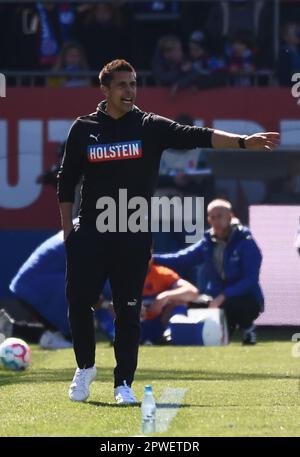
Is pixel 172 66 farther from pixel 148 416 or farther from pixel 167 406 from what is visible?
pixel 148 416

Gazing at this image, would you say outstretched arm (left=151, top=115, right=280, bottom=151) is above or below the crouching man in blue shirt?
above

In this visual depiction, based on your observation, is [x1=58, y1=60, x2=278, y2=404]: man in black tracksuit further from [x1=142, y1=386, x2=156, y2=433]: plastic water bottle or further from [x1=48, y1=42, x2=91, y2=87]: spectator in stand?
[x1=48, y1=42, x2=91, y2=87]: spectator in stand

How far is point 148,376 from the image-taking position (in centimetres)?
1101

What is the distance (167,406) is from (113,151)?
1.62m

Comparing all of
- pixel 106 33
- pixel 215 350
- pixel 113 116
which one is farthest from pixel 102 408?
pixel 106 33

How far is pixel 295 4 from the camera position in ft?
58.9

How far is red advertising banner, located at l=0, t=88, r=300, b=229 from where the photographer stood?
55.2ft

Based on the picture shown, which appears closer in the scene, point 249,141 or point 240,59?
point 249,141

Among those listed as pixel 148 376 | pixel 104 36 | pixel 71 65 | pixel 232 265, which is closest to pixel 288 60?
pixel 104 36

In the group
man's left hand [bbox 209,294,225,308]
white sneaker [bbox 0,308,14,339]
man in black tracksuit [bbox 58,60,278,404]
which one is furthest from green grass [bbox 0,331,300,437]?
man's left hand [bbox 209,294,225,308]

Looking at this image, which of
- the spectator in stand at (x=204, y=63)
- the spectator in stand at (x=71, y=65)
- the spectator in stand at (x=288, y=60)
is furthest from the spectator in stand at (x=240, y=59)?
the spectator in stand at (x=71, y=65)

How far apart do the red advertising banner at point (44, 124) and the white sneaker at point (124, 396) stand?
8.23m

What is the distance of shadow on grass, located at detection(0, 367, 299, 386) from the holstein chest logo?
246cm
